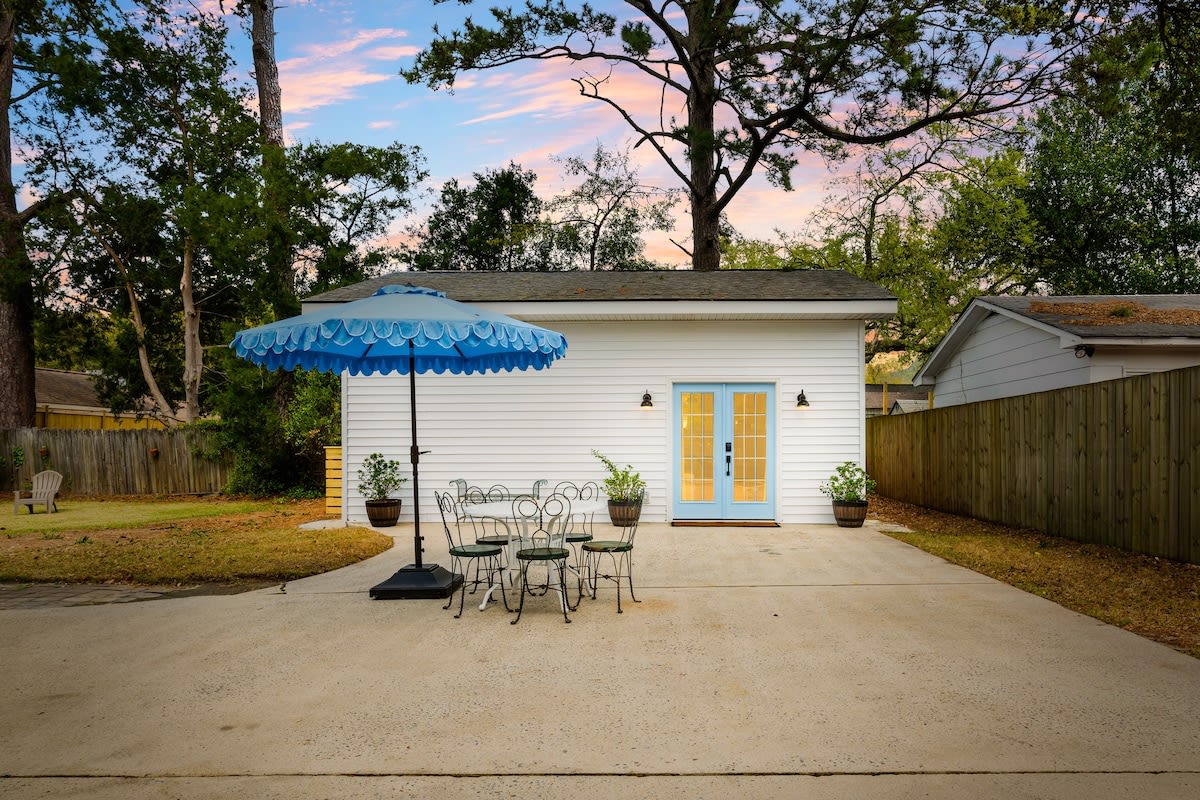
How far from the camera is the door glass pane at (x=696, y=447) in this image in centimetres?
1177

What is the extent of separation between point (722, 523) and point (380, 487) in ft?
17.2

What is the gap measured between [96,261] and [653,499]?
59.1 feet

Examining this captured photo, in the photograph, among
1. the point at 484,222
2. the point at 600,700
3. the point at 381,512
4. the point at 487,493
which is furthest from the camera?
the point at 484,222

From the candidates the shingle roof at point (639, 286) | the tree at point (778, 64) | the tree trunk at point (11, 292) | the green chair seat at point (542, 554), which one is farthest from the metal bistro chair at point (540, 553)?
the tree trunk at point (11, 292)

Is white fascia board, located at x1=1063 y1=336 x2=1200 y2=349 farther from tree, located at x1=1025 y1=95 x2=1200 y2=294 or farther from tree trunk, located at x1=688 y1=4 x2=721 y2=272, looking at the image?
tree, located at x1=1025 y1=95 x2=1200 y2=294

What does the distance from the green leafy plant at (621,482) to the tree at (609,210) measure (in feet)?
55.0

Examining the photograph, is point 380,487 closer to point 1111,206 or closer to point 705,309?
point 705,309

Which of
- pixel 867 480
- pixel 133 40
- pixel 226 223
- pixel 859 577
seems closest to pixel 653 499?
pixel 867 480

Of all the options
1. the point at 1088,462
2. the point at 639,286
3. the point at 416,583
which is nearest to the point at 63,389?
the point at 639,286

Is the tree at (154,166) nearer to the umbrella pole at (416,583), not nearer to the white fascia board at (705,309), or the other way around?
the white fascia board at (705,309)

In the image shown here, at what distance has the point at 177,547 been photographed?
9297 mm

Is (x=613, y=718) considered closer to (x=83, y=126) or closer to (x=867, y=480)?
(x=867, y=480)

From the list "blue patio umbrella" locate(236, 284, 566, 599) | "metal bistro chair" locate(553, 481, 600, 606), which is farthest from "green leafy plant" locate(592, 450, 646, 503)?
"blue patio umbrella" locate(236, 284, 566, 599)

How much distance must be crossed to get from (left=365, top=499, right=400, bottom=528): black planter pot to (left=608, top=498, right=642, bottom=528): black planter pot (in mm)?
3273
